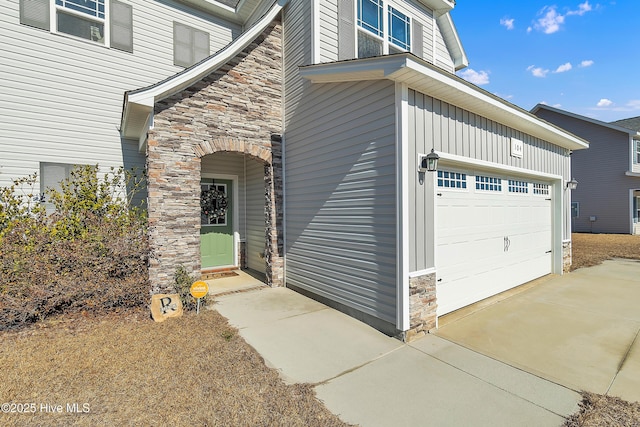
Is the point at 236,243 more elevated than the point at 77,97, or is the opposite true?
the point at 77,97

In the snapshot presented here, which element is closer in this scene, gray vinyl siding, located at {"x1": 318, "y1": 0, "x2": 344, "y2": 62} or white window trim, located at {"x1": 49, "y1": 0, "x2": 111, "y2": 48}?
gray vinyl siding, located at {"x1": 318, "y1": 0, "x2": 344, "y2": 62}

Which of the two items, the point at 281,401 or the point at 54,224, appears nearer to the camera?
the point at 281,401

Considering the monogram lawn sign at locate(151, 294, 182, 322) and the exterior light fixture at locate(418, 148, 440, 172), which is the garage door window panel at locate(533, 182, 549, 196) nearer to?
the exterior light fixture at locate(418, 148, 440, 172)

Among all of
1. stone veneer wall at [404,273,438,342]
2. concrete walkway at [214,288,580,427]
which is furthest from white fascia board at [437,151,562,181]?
concrete walkway at [214,288,580,427]

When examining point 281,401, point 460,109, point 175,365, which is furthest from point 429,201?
point 175,365

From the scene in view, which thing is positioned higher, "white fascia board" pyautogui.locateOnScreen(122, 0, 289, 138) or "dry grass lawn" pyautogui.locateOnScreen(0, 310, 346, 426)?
"white fascia board" pyautogui.locateOnScreen(122, 0, 289, 138)

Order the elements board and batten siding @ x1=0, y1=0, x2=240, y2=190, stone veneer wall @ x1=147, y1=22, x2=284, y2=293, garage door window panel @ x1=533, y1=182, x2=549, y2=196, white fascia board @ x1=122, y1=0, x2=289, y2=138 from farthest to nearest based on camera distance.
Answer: garage door window panel @ x1=533, y1=182, x2=549, y2=196, board and batten siding @ x1=0, y1=0, x2=240, y2=190, stone veneer wall @ x1=147, y1=22, x2=284, y2=293, white fascia board @ x1=122, y1=0, x2=289, y2=138

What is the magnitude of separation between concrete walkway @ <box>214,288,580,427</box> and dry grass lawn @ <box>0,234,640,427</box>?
203 millimetres

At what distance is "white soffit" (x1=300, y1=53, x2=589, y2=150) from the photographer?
11.8 feet

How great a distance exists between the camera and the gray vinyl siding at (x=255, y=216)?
7.16 m

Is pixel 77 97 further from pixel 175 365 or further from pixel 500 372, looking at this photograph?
pixel 500 372

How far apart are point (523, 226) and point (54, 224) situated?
30.0 feet

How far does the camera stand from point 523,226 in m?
6.46

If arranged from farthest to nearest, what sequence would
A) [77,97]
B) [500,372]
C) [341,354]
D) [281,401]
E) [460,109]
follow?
[77,97] → [460,109] → [341,354] → [500,372] → [281,401]
